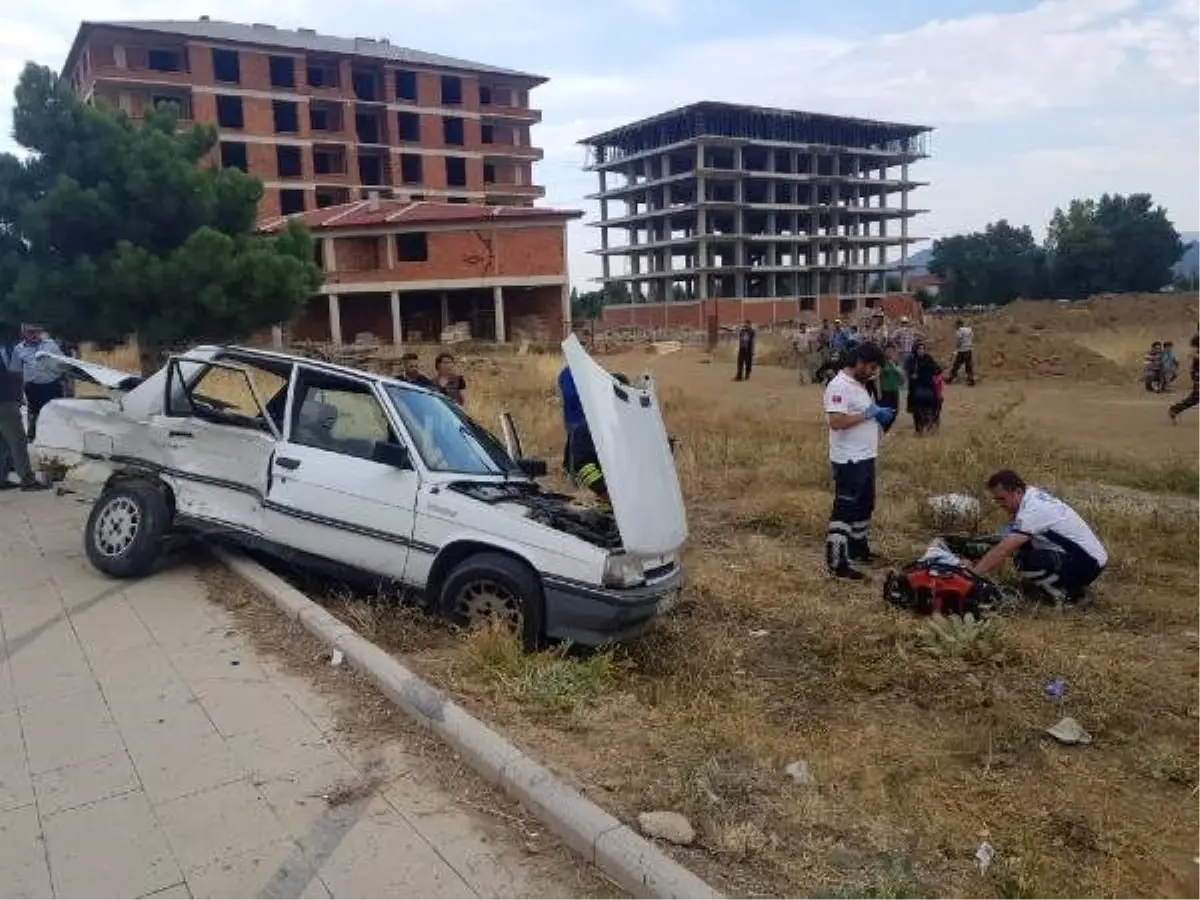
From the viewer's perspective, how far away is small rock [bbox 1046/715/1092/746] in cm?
423

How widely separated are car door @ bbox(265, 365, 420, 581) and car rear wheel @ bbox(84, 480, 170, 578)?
0.94 metres

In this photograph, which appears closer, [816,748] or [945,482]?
[816,748]

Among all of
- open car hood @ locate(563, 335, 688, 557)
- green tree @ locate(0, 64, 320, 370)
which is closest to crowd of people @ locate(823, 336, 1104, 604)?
open car hood @ locate(563, 335, 688, 557)

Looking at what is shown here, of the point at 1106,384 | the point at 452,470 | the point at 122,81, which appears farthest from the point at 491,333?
the point at 452,470

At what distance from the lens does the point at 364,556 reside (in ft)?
18.5

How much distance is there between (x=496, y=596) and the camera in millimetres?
5152

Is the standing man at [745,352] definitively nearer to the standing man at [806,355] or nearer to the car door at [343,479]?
the standing man at [806,355]

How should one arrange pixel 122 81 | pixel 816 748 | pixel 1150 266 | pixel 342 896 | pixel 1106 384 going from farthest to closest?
pixel 1150 266
pixel 122 81
pixel 1106 384
pixel 816 748
pixel 342 896

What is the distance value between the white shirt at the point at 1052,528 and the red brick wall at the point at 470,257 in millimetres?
40385

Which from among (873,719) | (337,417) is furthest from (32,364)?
(873,719)

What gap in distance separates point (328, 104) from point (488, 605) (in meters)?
60.1

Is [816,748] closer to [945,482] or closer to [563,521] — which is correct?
[563,521]

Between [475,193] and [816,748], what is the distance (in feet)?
205

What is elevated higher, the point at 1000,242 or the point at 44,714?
the point at 1000,242
